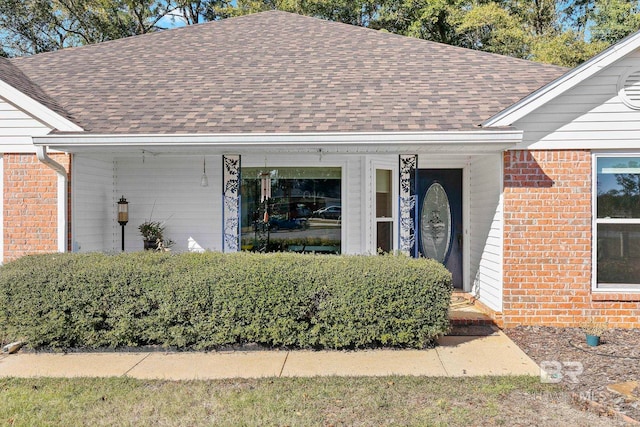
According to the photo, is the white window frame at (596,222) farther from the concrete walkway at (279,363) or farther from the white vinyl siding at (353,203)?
the white vinyl siding at (353,203)

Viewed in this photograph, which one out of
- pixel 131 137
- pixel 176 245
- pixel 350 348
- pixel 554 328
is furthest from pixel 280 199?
pixel 554 328

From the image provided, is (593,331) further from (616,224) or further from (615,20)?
(615,20)

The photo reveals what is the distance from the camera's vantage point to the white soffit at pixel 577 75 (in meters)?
6.07

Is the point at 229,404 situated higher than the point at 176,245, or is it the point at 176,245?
the point at 176,245

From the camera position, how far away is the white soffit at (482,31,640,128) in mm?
6066

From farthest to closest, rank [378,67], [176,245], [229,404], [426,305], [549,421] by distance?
[378,67] → [176,245] → [426,305] → [229,404] → [549,421]

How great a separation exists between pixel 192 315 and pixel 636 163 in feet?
21.6

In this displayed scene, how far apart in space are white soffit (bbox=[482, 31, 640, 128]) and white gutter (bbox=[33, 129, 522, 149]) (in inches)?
25.3

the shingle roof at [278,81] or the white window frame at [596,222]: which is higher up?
the shingle roof at [278,81]

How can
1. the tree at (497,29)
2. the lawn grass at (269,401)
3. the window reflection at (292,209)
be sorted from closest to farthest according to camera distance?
the lawn grass at (269,401)
the window reflection at (292,209)
the tree at (497,29)

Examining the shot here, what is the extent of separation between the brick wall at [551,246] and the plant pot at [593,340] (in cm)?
78

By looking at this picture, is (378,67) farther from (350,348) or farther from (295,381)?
(295,381)

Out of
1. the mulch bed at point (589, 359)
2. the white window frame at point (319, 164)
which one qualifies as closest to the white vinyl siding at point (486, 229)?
the mulch bed at point (589, 359)

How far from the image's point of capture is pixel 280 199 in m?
8.33
